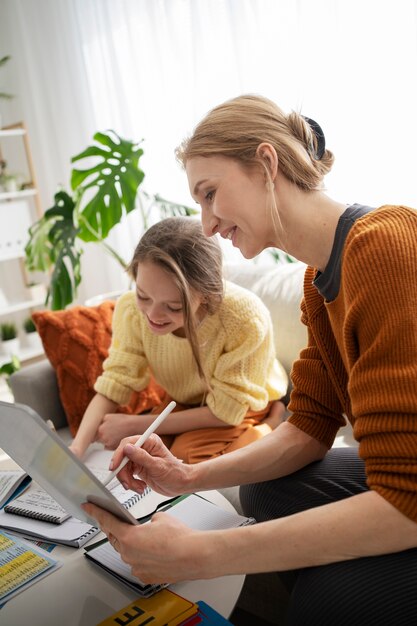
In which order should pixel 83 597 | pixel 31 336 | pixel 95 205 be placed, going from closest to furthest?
A: pixel 83 597, pixel 95 205, pixel 31 336

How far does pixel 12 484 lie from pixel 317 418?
64 centimetres

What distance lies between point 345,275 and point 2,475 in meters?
0.90

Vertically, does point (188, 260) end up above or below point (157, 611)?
above

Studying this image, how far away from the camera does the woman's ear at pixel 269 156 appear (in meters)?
1.04

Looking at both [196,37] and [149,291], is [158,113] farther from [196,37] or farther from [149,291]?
[149,291]

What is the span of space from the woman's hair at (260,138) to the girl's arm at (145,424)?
77 cm

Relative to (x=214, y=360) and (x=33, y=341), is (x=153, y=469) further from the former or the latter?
(x=33, y=341)

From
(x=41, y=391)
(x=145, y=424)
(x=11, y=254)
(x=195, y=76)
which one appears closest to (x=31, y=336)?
(x=11, y=254)

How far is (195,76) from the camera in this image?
9.71 ft

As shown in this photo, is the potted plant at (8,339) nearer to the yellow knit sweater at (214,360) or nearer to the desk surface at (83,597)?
the yellow knit sweater at (214,360)

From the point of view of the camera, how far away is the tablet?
790 millimetres

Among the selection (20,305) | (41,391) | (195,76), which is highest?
(195,76)

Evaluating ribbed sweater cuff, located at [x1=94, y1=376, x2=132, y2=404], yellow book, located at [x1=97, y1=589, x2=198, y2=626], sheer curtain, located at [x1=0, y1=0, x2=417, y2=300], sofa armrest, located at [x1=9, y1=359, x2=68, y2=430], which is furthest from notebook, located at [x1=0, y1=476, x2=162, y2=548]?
sheer curtain, located at [x1=0, y1=0, x2=417, y2=300]

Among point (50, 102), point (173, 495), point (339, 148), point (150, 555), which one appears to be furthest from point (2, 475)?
point (50, 102)
